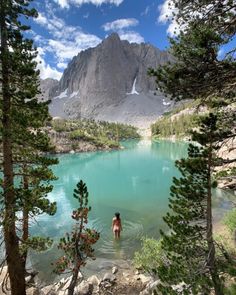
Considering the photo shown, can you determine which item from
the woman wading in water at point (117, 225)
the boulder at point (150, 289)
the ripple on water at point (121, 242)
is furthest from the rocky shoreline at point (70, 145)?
the boulder at point (150, 289)

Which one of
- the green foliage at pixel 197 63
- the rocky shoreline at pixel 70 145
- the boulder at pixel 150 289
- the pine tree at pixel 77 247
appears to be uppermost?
the green foliage at pixel 197 63

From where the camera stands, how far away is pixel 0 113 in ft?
37.4

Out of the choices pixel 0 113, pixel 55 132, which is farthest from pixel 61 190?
pixel 55 132

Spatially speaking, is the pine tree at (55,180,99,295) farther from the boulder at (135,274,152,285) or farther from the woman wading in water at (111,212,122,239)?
the woman wading in water at (111,212,122,239)

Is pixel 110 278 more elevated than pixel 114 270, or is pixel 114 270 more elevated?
pixel 110 278

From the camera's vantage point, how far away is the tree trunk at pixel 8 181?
10625mm

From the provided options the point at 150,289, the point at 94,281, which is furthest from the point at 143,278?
the point at 94,281

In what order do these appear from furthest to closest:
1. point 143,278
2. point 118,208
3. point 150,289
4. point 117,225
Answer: point 118,208, point 117,225, point 143,278, point 150,289

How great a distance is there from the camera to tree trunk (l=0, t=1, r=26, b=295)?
1062 centimetres

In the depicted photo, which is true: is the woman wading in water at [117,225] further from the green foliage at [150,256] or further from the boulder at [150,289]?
the boulder at [150,289]

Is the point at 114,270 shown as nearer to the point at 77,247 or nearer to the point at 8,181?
the point at 77,247

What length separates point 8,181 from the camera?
1089 cm

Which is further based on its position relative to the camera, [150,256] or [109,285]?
[150,256]

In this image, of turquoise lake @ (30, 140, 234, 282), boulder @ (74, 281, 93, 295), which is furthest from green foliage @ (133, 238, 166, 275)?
turquoise lake @ (30, 140, 234, 282)
